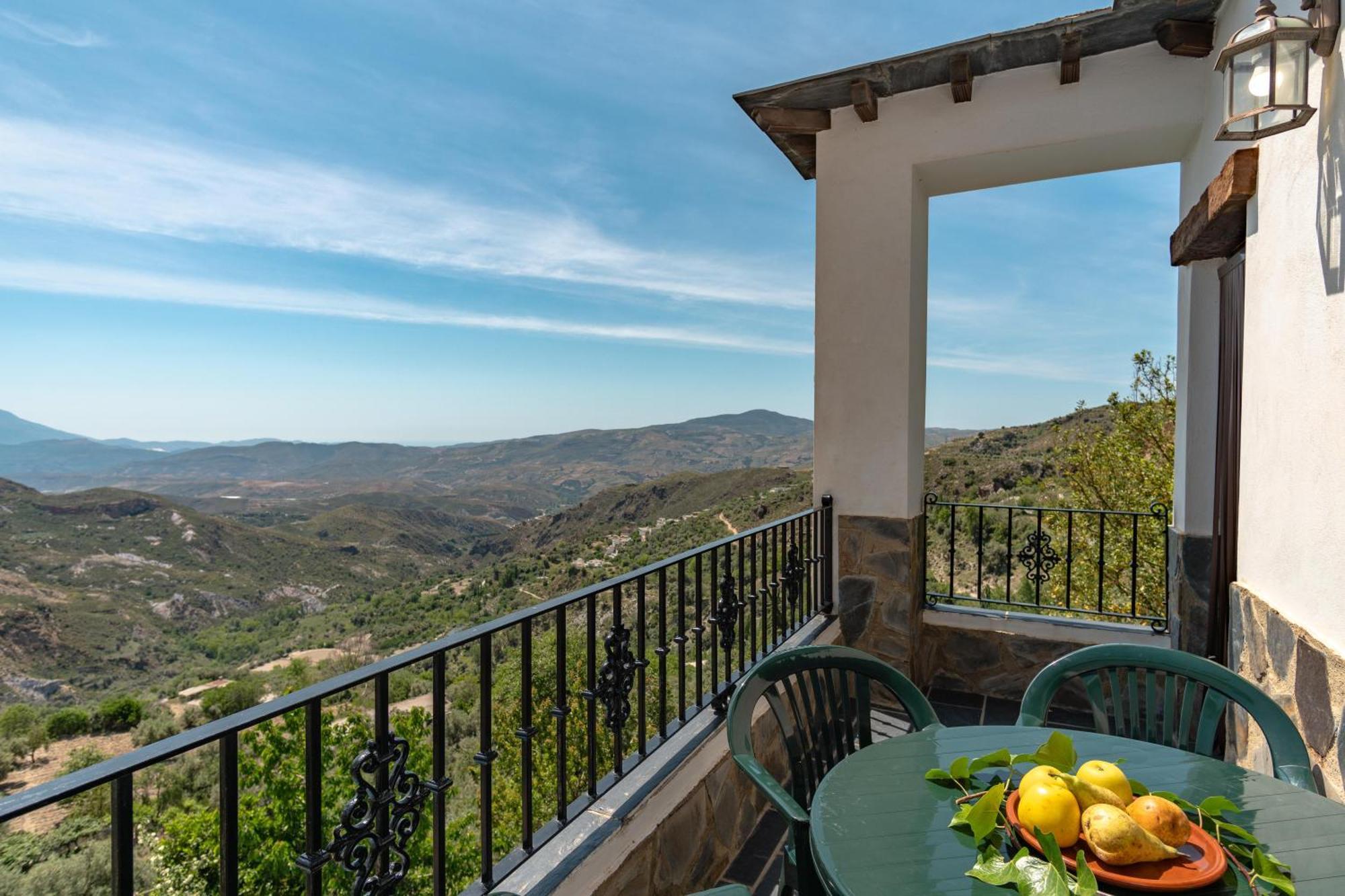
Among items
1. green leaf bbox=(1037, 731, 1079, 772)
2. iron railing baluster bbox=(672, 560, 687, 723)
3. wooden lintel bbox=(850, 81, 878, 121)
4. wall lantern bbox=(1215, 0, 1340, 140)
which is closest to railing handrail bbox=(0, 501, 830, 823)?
iron railing baluster bbox=(672, 560, 687, 723)

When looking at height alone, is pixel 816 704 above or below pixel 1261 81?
below

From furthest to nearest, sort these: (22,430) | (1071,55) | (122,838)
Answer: (22,430)
(1071,55)
(122,838)

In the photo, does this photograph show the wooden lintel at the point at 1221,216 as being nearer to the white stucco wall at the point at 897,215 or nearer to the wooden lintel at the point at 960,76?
the white stucco wall at the point at 897,215

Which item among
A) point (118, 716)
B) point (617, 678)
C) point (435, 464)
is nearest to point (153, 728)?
point (118, 716)

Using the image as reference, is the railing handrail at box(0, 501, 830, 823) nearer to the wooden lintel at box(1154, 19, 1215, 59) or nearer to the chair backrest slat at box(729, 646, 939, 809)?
the chair backrest slat at box(729, 646, 939, 809)

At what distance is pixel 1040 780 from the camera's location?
1.02 m

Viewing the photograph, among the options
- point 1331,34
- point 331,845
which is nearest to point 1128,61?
point 1331,34

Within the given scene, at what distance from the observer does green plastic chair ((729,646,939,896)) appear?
5.17 feet

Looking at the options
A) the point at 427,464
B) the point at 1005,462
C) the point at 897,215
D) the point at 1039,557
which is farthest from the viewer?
the point at 427,464

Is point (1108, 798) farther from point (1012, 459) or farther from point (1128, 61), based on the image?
point (1012, 459)

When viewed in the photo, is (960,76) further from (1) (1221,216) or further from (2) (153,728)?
(2) (153,728)

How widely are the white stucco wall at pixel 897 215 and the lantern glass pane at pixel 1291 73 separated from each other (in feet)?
5.30

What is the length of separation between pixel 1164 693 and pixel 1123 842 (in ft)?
3.44

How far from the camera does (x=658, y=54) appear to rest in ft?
21.1
